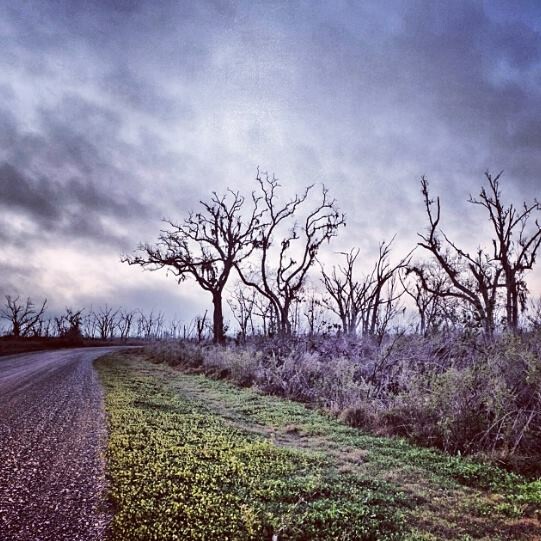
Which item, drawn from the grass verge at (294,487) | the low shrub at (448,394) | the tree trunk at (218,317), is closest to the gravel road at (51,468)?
the grass verge at (294,487)

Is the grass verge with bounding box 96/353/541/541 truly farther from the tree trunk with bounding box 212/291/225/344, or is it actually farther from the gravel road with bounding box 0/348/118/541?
the tree trunk with bounding box 212/291/225/344

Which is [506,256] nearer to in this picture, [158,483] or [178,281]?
[178,281]

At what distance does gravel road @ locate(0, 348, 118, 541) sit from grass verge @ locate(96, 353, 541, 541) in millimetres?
212

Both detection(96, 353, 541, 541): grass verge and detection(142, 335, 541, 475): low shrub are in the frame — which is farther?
detection(142, 335, 541, 475): low shrub

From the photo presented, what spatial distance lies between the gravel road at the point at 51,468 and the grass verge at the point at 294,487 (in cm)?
21

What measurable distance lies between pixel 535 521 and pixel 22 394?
31.7 feet

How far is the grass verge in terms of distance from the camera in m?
3.52

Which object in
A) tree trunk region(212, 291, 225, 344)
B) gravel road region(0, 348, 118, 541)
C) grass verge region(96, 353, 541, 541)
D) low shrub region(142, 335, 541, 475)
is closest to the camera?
gravel road region(0, 348, 118, 541)

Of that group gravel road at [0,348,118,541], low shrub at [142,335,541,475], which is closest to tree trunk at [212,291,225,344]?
low shrub at [142,335,541,475]

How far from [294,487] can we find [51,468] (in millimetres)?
2627

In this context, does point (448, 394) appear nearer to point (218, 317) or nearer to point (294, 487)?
point (294, 487)

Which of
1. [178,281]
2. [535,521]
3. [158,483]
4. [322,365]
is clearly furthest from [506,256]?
[158,483]

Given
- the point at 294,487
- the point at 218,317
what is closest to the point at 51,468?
the point at 294,487

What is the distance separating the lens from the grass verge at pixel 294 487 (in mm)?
3516
